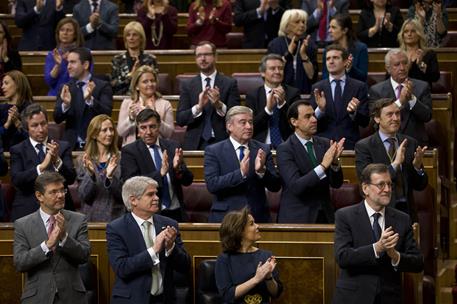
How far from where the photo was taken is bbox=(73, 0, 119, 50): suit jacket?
435 inches

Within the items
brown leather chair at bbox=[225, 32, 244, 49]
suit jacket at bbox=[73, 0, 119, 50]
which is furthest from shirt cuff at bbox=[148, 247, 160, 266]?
brown leather chair at bbox=[225, 32, 244, 49]

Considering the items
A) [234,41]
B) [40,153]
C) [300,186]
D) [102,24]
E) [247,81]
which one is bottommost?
[300,186]

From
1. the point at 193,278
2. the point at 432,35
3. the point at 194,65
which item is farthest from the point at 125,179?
the point at 432,35

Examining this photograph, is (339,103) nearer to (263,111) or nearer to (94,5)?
(263,111)

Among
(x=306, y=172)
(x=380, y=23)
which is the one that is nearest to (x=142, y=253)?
(x=306, y=172)

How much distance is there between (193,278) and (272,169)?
815 mm

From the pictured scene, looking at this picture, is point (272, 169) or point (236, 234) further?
point (272, 169)

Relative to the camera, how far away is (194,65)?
35.4 ft

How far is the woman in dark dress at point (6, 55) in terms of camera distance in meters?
10.2

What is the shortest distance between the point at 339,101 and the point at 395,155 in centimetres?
118

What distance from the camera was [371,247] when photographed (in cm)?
686

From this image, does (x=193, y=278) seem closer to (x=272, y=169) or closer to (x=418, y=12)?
(x=272, y=169)

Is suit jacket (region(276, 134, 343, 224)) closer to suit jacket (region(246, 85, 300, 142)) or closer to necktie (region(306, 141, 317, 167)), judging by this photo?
necktie (region(306, 141, 317, 167))

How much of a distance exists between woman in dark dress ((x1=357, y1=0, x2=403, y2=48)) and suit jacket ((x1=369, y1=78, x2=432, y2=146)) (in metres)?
1.51
